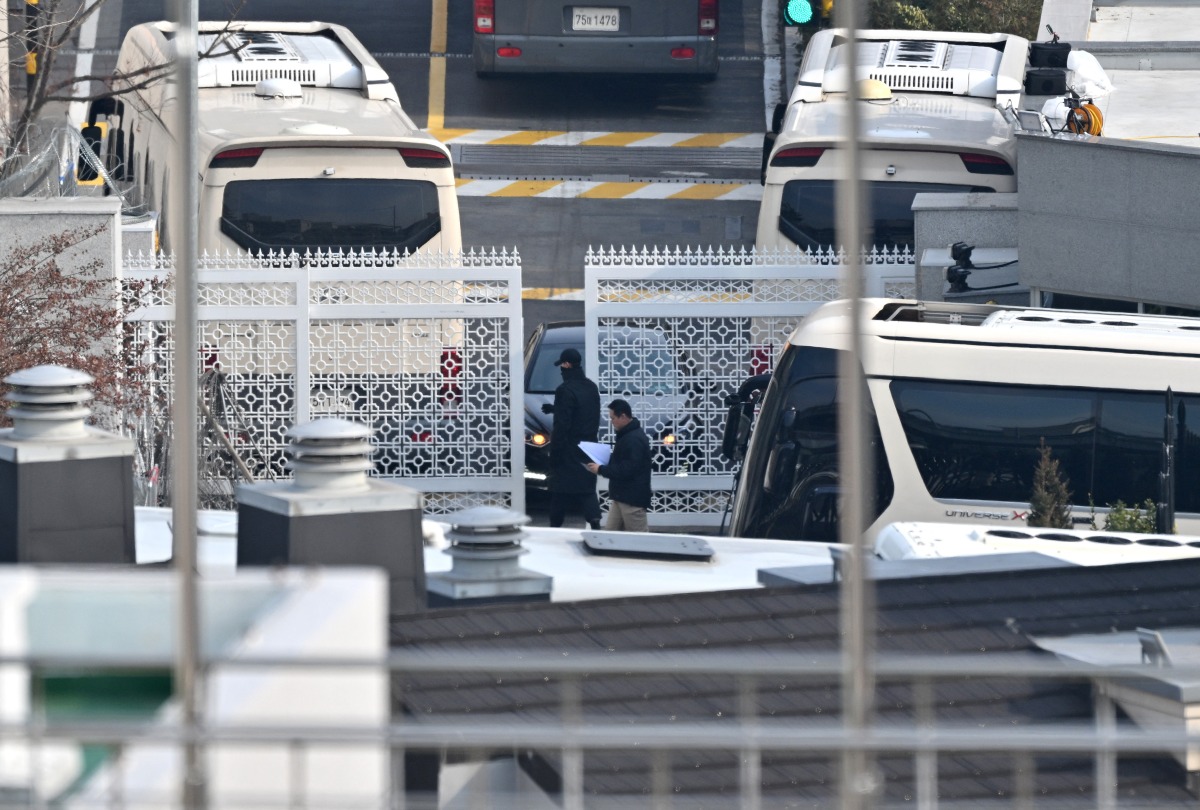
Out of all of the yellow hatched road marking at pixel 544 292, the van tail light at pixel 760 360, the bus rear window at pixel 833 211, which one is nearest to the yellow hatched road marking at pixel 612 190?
the yellow hatched road marking at pixel 544 292

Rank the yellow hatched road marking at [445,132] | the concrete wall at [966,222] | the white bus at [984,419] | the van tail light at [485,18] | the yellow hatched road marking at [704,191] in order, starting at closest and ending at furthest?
the white bus at [984,419] → the concrete wall at [966,222] → the yellow hatched road marking at [704,191] → the van tail light at [485,18] → the yellow hatched road marking at [445,132]

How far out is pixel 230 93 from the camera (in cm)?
1656

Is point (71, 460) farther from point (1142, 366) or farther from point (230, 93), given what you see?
point (230, 93)

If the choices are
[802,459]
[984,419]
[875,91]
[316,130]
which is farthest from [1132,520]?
[316,130]

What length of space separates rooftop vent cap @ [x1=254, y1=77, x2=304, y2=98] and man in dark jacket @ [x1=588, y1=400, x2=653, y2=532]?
5.00 meters

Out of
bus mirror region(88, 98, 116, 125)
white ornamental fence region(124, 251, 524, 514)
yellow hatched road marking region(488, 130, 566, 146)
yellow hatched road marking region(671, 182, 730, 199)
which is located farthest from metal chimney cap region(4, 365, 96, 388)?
yellow hatched road marking region(488, 130, 566, 146)

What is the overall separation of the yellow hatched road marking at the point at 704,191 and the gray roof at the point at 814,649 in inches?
663

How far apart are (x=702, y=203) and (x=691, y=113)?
3.00 m

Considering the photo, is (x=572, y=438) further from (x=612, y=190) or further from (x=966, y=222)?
(x=612, y=190)

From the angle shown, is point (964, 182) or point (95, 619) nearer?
point (95, 619)

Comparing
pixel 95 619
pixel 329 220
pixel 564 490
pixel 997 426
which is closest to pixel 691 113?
pixel 329 220

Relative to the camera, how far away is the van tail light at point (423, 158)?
1533 cm

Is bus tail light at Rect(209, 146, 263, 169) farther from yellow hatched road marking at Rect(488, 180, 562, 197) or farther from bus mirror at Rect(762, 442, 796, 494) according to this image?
yellow hatched road marking at Rect(488, 180, 562, 197)

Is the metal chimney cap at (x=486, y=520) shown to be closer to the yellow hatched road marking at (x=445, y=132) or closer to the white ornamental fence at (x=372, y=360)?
the white ornamental fence at (x=372, y=360)
